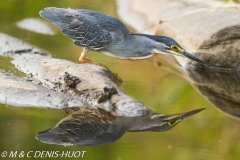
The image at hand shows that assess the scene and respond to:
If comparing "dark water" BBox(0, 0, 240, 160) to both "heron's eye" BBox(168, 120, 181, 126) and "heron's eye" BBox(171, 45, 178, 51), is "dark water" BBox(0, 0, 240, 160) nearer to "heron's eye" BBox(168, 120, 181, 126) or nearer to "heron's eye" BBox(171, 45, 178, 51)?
"heron's eye" BBox(168, 120, 181, 126)

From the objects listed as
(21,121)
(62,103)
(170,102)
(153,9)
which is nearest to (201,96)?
(170,102)

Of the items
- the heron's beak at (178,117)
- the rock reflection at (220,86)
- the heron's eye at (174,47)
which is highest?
the heron's eye at (174,47)

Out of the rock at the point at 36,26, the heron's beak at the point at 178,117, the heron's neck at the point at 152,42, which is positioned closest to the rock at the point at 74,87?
the heron's beak at the point at 178,117

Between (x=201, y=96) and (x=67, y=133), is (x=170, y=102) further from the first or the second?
(x=67, y=133)

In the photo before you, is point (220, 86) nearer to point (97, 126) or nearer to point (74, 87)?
point (74, 87)

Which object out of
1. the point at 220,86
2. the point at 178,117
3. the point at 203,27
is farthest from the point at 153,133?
the point at 203,27

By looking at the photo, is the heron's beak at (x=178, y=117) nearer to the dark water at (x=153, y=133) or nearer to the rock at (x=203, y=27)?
the dark water at (x=153, y=133)

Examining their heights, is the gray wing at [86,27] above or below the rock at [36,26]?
above

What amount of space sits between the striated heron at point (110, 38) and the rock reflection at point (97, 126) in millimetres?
1167

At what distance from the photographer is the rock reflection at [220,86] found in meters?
6.61

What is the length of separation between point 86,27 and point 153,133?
A: 200 cm

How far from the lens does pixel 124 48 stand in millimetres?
6988

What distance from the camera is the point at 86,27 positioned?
6.96m

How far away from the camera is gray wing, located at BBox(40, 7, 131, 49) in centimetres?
690
